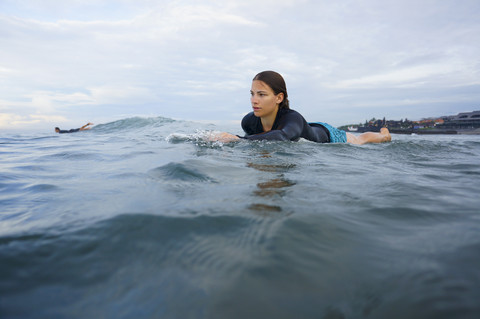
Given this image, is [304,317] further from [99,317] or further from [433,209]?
[433,209]

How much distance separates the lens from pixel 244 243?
3.81 feet

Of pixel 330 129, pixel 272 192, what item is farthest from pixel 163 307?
pixel 330 129

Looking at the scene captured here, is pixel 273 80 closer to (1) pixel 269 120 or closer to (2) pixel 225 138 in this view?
(1) pixel 269 120

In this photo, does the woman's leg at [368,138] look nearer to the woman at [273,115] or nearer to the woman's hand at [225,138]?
the woman at [273,115]

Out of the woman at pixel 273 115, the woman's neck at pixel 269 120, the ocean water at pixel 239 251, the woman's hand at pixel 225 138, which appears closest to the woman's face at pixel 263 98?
the woman at pixel 273 115

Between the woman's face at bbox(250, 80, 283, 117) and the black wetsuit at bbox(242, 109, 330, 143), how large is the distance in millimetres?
271

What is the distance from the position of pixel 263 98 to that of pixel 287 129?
2.52ft

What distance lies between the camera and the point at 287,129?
4.58 meters

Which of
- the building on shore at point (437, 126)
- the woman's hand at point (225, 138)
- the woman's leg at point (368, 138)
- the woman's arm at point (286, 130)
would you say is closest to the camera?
the woman's arm at point (286, 130)

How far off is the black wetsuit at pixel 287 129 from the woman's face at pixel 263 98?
0.27 meters

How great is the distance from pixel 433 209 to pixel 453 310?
41.0 inches

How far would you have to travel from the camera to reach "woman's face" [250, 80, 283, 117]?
191 inches

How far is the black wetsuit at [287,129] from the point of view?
4482 millimetres

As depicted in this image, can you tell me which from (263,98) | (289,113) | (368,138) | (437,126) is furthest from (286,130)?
(437,126)
